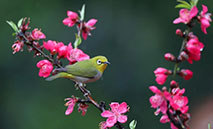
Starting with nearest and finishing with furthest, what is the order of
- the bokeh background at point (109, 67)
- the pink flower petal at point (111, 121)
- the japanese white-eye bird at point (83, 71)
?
the pink flower petal at point (111, 121)
the japanese white-eye bird at point (83, 71)
the bokeh background at point (109, 67)

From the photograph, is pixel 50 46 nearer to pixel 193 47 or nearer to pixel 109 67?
pixel 193 47

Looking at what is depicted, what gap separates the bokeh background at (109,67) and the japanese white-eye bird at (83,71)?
319 cm

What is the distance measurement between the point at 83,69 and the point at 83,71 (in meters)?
0.01

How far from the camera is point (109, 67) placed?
218 inches

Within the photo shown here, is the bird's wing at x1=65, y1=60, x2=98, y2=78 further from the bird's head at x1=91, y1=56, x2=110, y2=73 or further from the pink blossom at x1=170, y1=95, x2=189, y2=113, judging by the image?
the pink blossom at x1=170, y1=95, x2=189, y2=113

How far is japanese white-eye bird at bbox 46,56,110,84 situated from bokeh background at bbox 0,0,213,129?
126 inches

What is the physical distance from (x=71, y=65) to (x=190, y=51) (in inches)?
27.8

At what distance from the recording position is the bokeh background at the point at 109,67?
207 inches

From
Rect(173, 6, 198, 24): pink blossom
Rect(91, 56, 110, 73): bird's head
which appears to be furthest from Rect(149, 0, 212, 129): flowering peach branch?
Rect(91, 56, 110, 73): bird's head

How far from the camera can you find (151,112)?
17.2 feet

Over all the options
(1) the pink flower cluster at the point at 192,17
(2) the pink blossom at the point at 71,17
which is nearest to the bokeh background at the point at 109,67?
(2) the pink blossom at the point at 71,17

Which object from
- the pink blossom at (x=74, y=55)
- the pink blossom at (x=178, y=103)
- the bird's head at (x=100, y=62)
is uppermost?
the pink blossom at (x=74, y=55)

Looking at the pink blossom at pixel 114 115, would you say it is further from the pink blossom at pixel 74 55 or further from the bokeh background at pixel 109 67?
the bokeh background at pixel 109 67

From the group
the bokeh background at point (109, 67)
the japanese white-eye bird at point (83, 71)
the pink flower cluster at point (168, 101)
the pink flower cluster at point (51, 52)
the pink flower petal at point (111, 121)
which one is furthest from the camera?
the bokeh background at point (109, 67)
